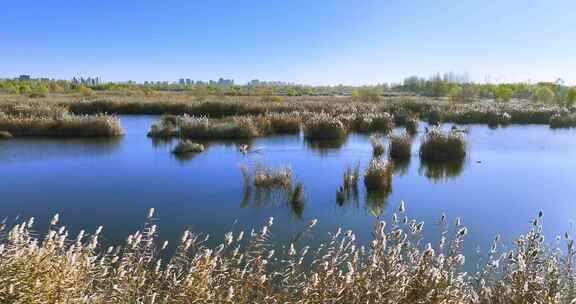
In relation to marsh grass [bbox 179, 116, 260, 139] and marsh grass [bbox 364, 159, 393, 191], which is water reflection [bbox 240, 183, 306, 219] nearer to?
marsh grass [bbox 364, 159, 393, 191]

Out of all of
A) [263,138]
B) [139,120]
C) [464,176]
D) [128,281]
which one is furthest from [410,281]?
[139,120]

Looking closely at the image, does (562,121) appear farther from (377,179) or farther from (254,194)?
(254,194)

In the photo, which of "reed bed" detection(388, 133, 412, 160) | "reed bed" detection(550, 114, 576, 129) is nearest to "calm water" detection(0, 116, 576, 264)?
"reed bed" detection(388, 133, 412, 160)

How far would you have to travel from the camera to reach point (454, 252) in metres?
3.24

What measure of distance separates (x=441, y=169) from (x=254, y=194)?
5.45m

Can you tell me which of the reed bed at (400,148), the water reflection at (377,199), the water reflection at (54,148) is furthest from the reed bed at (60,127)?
the water reflection at (377,199)

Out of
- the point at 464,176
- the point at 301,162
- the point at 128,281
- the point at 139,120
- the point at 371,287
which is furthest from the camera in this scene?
the point at 139,120

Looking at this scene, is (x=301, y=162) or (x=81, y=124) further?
(x=81, y=124)

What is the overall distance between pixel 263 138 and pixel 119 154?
5509 millimetres

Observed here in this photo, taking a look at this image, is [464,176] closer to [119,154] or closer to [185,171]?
[185,171]

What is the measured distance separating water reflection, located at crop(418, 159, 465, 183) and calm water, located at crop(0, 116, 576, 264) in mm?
28

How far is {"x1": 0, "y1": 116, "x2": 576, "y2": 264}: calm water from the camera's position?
7020mm

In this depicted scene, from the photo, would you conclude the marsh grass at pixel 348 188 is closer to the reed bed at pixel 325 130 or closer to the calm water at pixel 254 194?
the calm water at pixel 254 194

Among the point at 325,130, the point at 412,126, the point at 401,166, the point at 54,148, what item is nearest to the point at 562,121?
the point at 412,126
